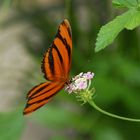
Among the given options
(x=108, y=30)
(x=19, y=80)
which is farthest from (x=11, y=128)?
(x=19, y=80)

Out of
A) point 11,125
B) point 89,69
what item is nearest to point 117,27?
point 11,125

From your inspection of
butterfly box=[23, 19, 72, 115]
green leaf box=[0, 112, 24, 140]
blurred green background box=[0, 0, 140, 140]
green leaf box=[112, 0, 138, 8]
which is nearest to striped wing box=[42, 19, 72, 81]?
butterfly box=[23, 19, 72, 115]

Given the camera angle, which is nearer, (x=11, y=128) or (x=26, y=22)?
(x=11, y=128)

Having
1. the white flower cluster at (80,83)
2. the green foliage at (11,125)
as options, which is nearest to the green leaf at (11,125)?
the green foliage at (11,125)

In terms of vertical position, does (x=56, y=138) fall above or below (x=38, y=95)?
below

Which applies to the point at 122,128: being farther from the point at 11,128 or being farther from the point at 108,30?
the point at 108,30

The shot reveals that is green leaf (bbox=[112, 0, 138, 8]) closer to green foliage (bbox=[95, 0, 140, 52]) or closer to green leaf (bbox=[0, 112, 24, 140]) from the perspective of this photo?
green foliage (bbox=[95, 0, 140, 52])

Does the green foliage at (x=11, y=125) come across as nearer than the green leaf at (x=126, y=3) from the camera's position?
No

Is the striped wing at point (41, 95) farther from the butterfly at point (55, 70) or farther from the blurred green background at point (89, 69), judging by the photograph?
the blurred green background at point (89, 69)
